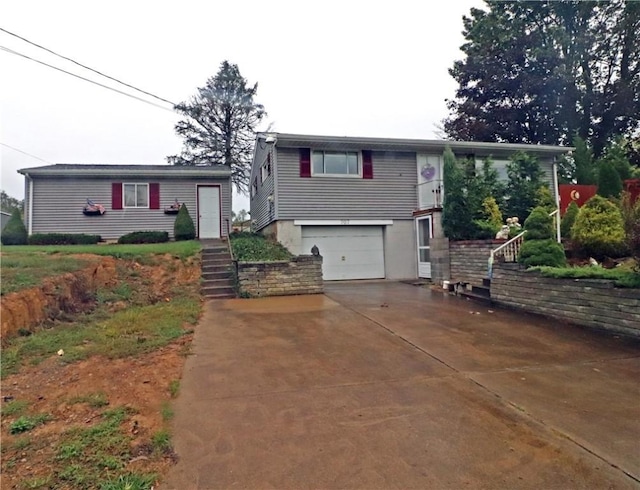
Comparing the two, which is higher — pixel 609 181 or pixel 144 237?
pixel 609 181

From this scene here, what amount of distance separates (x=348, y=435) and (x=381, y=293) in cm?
738

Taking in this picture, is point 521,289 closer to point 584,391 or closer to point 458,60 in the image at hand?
point 584,391

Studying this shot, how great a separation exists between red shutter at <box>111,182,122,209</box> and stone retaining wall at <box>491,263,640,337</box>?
14152mm

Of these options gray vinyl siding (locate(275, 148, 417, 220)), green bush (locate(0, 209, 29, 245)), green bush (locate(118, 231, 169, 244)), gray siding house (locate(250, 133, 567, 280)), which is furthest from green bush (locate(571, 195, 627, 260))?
green bush (locate(0, 209, 29, 245))

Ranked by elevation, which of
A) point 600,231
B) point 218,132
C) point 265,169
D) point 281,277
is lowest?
point 281,277

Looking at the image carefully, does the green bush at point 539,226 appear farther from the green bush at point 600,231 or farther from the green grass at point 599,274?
the green bush at point 600,231

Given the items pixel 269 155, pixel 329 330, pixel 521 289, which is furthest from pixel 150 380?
pixel 269 155

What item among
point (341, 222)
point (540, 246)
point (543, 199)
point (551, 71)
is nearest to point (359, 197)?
point (341, 222)

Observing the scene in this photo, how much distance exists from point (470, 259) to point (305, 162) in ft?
21.1

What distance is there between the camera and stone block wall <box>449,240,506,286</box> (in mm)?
9586

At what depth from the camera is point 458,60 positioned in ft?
83.5

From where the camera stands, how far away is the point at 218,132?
29312mm

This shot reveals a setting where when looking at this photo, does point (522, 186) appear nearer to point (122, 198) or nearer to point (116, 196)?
point (122, 198)

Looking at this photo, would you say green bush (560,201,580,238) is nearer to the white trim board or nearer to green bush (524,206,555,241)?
green bush (524,206,555,241)
